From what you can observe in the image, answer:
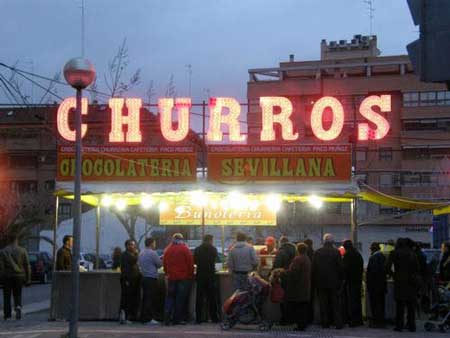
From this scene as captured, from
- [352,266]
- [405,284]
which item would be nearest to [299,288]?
[352,266]

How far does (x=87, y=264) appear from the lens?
35.1m

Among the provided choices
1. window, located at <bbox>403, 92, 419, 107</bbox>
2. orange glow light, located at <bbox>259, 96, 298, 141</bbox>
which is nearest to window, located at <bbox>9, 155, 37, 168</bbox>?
window, located at <bbox>403, 92, 419, 107</bbox>

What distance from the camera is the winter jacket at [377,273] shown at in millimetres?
14555

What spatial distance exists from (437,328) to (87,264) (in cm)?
2356

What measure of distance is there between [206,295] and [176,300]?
63 cm

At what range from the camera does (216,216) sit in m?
19.0

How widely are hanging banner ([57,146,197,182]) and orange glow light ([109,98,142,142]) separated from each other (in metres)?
1.03

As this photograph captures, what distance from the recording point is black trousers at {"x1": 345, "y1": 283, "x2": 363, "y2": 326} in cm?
1468

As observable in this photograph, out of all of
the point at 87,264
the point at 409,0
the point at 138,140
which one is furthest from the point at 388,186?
the point at 409,0

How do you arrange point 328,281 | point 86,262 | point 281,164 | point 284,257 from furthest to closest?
point 86,262 < point 281,164 < point 284,257 < point 328,281

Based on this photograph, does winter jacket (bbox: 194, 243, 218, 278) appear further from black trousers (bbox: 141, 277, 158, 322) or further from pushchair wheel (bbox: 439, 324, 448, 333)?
pushchair wheel (bbox: 439, 324, 448, 333)

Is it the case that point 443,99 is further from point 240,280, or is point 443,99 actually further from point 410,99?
point 240,280

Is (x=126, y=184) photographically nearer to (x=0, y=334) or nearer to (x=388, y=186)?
(x=0, y=334)

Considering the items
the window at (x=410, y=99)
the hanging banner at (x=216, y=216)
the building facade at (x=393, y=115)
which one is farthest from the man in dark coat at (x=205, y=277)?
the window at (x=410, y=99)
